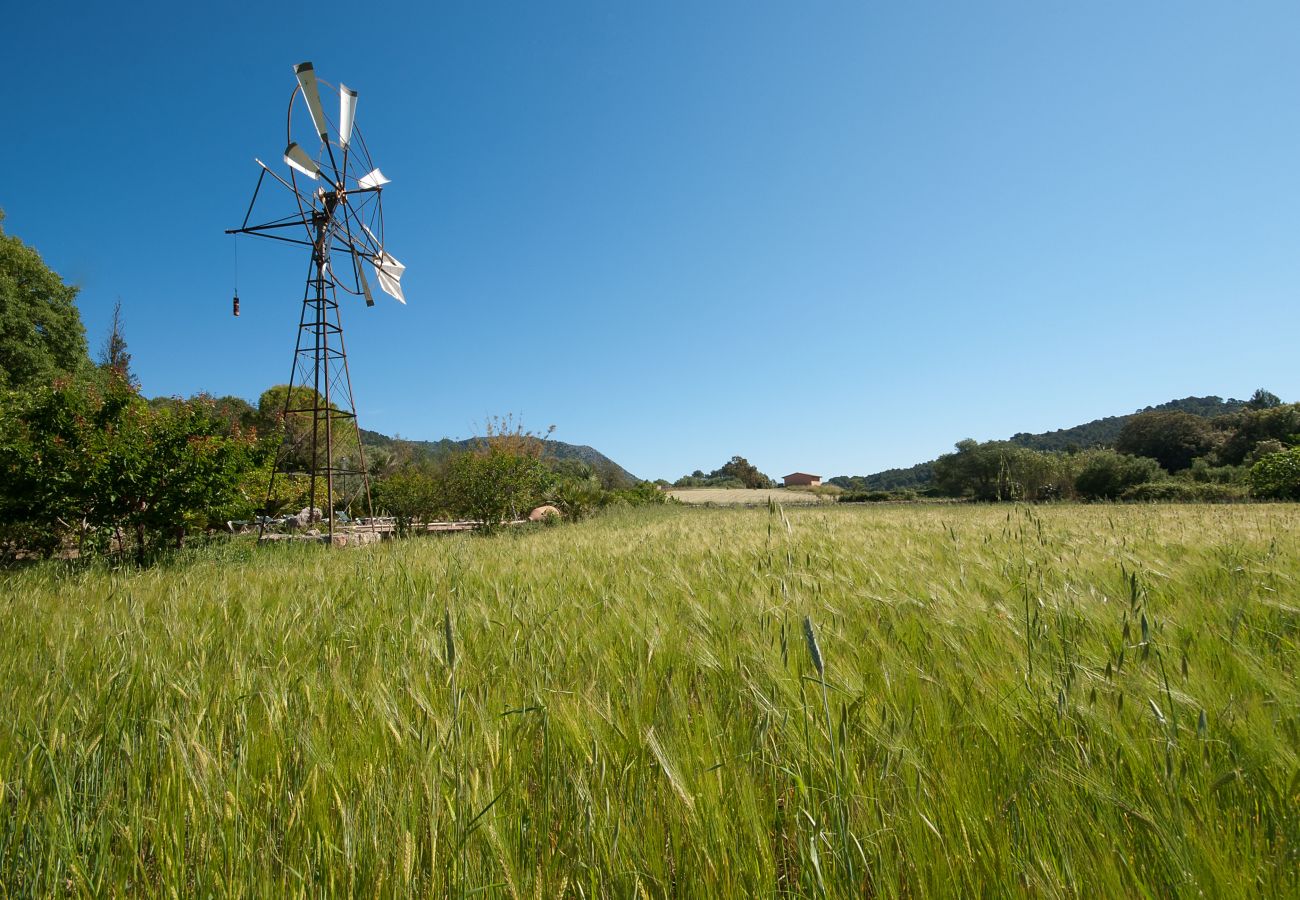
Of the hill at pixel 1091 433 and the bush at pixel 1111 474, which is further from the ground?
the hill at pixel 1091 433

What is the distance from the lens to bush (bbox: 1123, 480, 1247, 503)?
20961mm

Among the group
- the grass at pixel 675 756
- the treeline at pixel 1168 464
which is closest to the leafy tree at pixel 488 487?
the grass at pixel 675 756

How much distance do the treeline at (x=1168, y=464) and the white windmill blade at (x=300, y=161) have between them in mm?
22681

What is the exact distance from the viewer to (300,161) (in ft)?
27.5

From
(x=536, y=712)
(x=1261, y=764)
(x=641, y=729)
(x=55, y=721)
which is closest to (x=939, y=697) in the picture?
(x=1261, y=764)

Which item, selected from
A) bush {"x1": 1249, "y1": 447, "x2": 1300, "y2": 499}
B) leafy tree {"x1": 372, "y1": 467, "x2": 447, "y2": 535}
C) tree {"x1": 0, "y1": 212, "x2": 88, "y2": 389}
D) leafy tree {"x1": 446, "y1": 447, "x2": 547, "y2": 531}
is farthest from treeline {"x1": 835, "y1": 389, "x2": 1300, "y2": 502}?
tree {"x1": 0, "y1": 212, "x2": 88, "y2": 389}

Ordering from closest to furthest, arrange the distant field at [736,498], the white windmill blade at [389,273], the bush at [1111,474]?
the white windmill blade at [389,273], the bush at [1111,474], the distant field at [736,498]

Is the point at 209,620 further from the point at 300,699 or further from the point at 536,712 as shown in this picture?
the point at 536,712

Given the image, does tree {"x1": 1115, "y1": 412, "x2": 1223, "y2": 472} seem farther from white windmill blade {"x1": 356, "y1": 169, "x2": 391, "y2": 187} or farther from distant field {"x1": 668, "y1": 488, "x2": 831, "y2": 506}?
white windmill blade {"x1": 356, "y1": 169, "x2": 391, "y2": 187}

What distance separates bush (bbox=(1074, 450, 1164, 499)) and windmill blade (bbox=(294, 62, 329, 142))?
35.6m

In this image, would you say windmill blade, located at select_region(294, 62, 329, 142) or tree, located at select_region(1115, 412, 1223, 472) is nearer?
windmill blade, located at select_region(294, 62, 329, 142)

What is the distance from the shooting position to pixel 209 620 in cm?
252

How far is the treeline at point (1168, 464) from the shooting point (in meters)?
21.2

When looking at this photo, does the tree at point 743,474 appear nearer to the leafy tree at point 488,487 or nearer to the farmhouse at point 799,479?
the farmhouse at point 799,479
